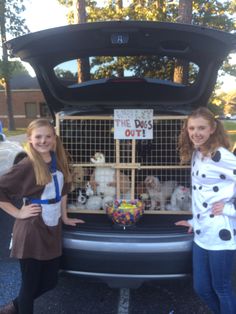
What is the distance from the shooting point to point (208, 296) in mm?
2514

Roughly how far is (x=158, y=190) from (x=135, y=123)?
0.67 m

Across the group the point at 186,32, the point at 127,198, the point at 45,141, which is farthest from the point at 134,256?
the point at 186,32

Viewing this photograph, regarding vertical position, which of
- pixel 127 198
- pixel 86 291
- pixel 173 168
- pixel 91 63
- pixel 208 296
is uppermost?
pixel 91 63

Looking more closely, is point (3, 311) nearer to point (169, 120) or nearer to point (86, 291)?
point (86, 291)

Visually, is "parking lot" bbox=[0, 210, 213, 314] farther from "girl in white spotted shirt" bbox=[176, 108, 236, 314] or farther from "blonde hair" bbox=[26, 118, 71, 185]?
"blonde hair" bbox=[26, 118, 71, 185]

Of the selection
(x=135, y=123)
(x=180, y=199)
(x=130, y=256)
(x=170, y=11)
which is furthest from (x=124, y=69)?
(x=170, y=11)

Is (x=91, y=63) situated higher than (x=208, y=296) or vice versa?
(x=91, y=63)

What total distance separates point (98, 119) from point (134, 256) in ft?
→ 3.96

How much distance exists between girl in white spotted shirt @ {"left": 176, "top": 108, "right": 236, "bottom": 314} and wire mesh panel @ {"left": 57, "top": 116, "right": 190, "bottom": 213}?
61 centimetres

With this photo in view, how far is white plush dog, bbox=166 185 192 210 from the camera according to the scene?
318 centimetres

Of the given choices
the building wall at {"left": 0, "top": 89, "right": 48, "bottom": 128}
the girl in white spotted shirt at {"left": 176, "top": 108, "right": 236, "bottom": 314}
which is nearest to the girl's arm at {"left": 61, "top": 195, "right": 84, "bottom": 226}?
the girl in white spotted shirt at {"left": 176, "top": 108, "right": 236, "bottom": 314}

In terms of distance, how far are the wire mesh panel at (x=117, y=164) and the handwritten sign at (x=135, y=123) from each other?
7 centimetres

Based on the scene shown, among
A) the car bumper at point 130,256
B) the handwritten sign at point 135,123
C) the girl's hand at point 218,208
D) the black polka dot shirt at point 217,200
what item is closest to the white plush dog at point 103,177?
the handwritten sign at point 135,123

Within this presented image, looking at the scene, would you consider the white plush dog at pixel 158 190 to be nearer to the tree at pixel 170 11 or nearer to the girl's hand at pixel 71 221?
the girl's hand at pixel 71 221
